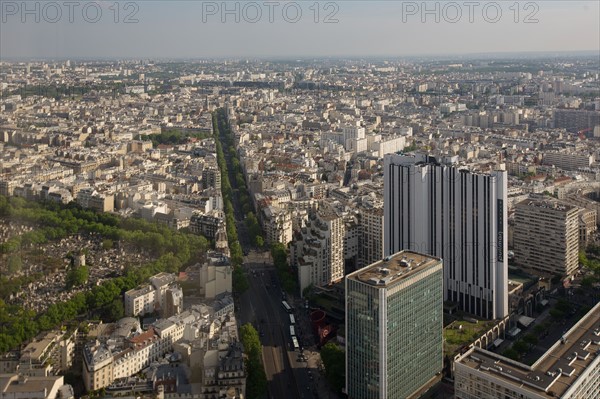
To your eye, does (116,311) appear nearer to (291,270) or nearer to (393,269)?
(291,270)

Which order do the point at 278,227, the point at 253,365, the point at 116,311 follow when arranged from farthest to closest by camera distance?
the point at 278,227, the point at 116,311, the point at 253,365

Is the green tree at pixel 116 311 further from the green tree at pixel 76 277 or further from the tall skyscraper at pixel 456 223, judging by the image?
the tall skyscraper at pixel 456 223

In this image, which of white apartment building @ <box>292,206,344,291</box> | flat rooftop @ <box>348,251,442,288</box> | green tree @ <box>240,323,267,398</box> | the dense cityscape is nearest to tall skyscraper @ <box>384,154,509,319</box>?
the dense cityscape

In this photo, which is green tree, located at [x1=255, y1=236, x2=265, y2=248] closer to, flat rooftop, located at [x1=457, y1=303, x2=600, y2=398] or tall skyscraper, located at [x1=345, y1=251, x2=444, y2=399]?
tall skyscraper, located at [x1=345, y1=251, x2=444, y2=399]

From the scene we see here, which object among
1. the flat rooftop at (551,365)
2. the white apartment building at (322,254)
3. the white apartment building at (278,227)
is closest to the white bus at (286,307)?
the white apartment building at (322,254)

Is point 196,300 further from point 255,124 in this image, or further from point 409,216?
point 255,124

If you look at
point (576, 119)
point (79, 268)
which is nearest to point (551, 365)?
point (79, 268)
